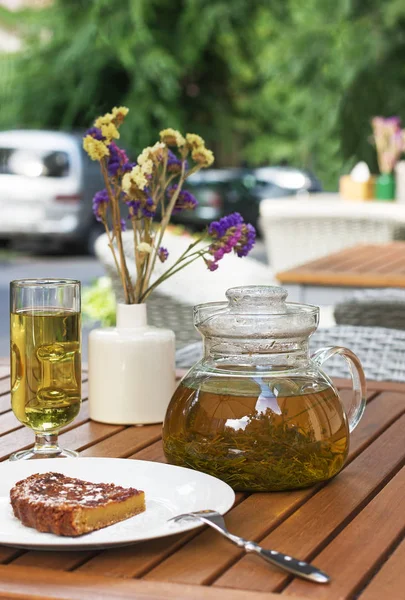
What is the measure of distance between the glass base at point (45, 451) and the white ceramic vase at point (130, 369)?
0.52 feet

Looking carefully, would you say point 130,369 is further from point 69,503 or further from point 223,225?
point 69,503

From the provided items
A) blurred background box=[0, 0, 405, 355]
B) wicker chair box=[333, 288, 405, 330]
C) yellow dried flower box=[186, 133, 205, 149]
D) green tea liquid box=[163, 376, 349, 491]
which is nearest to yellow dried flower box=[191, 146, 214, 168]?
yellow dried flower box=[186, 133, 205, 149]

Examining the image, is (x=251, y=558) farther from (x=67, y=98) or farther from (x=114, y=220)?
(x=67, y=98)

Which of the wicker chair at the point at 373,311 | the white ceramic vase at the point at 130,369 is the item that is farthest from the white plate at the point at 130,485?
the wicker chair at the point at 373,311

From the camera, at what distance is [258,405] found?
114 cm

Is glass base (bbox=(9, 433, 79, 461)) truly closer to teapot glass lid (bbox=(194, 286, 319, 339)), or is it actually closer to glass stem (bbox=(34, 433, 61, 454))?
glass stem (bbox=(34, 433, 61, 454))

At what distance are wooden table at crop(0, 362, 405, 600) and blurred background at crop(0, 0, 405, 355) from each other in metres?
6.44

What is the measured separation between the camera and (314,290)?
3418 mm

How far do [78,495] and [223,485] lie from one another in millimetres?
151

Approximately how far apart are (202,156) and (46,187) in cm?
936

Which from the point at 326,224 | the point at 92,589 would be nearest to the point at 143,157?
the point at 92,589

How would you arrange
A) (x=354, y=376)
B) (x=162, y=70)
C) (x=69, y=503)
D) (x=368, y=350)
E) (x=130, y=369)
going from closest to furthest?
1. (x=69, y=503)
2. (x=354, y=376)
3. (x=130, y=369)
4. (x=368, y=350)
5. (x=162, y=70)

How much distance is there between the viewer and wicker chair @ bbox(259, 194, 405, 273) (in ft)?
17.1

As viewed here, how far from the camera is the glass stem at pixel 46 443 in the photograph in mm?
1323
